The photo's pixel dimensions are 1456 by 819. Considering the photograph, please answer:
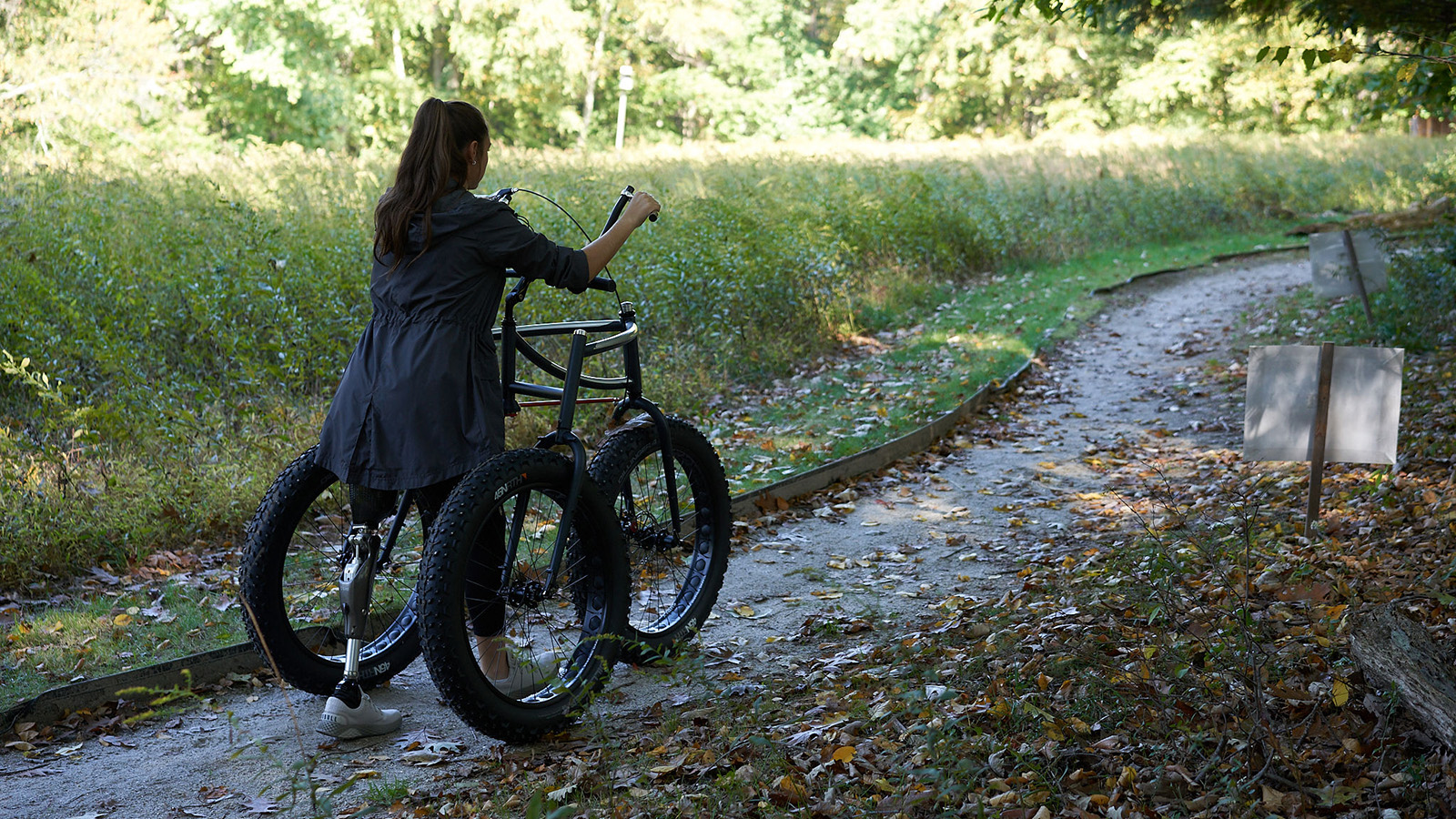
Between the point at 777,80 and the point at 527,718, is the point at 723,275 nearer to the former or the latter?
the point at 527,718

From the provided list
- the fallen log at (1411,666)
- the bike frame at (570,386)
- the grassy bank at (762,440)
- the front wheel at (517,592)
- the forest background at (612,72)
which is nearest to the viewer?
the fallen log at (1411,666)

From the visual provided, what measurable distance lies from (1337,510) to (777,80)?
4190 cm

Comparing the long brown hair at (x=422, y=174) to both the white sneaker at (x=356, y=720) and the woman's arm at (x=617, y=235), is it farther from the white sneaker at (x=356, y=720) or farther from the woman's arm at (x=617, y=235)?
the white sneaker at (x=356, y=720)

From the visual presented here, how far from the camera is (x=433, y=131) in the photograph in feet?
12.3

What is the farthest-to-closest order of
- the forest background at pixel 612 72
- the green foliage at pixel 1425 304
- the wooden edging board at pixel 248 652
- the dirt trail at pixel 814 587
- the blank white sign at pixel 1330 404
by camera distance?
the forest background at pixel 612 72 → the green foliage at pixel 1425 304 → the blank white sign at pixel 1330 404 → the wooden edging board at pixel 248 652 → the dirt trail at pixel 814 587

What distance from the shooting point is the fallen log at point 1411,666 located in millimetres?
3209

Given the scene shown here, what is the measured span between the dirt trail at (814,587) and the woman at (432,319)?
88 centimetres

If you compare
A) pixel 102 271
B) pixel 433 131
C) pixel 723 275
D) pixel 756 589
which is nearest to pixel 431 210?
pixel 433 131

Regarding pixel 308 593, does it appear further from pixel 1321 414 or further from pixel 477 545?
Answer: pixel 1321 414

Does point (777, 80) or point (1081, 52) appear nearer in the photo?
point (1081, 52)

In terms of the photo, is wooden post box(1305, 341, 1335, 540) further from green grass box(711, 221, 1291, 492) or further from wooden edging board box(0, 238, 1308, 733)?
green grass box(711, 221, 1291, 492)

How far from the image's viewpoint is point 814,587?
5.85 meters

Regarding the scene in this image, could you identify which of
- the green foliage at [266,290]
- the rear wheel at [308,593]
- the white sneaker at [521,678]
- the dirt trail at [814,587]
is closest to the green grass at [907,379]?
the dirt trail at [814,587]

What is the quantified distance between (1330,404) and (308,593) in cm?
526
